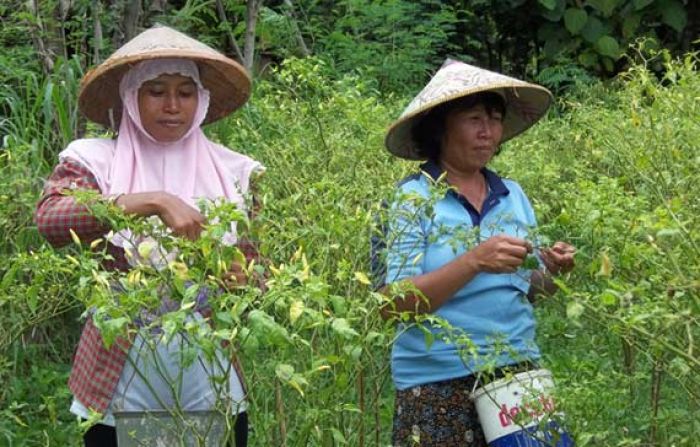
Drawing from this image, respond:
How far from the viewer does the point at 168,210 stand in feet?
9.02

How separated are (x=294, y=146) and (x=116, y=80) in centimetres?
124

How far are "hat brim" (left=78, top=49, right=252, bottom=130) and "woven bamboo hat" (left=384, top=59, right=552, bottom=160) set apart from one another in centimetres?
42

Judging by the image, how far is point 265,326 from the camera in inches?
85.4

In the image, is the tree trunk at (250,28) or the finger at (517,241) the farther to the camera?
the tree trunk at (250,28)

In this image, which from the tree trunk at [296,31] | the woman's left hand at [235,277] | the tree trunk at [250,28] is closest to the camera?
the woman's left hand at [235,277]

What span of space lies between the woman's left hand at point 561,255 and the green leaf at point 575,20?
5.13m

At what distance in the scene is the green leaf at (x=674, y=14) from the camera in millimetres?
7688

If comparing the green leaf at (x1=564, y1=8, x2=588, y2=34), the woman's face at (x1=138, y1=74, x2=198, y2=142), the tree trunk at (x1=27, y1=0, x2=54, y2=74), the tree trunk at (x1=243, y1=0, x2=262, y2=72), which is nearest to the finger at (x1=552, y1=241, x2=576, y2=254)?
the woman's face at (x1=138, y1=74, x2=198, y2=142)

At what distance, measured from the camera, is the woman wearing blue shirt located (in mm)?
2832

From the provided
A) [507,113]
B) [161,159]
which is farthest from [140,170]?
[507,113]

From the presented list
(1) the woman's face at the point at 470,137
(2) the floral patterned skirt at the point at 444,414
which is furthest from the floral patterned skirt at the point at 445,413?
(1) the woman's face at the point at 470,137

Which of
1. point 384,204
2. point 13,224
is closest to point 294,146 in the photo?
point 13,224

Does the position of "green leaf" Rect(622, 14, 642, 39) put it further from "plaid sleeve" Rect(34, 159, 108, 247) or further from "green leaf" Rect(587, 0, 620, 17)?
"plaid sleeve" Rect(34, 159, 108, 247)

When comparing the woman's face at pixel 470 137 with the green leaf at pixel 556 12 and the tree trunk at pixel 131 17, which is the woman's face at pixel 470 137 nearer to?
the tree trunk at pixel 131 17
